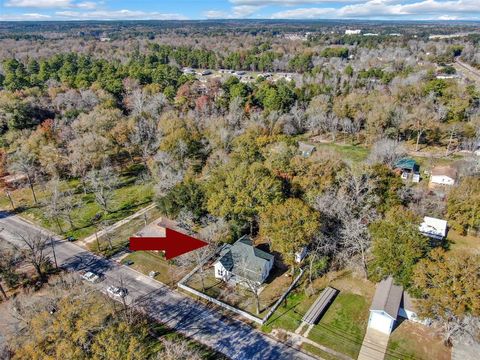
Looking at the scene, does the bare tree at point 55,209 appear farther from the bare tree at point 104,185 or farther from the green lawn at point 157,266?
the green lawn at point 157,266

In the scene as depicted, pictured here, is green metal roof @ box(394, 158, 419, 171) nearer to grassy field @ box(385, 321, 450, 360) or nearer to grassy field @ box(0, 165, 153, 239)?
grassy field @ box(385, 321, 450, 360)

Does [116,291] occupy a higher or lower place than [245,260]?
lower

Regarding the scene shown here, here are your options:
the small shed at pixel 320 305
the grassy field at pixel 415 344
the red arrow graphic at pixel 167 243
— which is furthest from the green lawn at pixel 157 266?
the grassy field at pixel 415 344

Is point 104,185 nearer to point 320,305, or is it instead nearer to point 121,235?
point 121,235

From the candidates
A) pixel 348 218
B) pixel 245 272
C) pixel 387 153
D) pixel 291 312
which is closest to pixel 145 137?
pixel 245 272

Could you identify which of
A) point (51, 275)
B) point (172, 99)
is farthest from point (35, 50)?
point (51, 275)

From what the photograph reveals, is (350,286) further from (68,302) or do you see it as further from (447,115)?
(447,115)

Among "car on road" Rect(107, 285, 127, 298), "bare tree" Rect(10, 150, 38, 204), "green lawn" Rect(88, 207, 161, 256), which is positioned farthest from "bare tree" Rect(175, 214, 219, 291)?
"bare tree" Rect(10, 150, 38, 204)

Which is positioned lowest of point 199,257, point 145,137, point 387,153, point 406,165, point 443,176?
point 199,257
